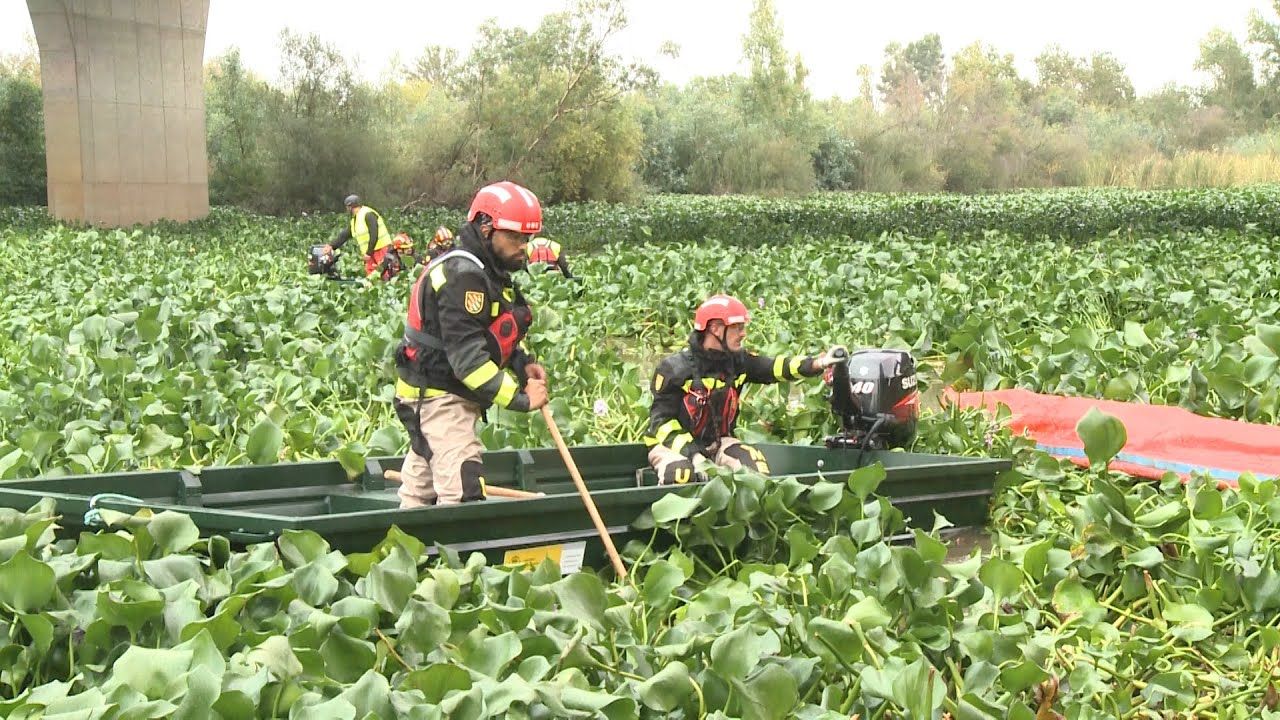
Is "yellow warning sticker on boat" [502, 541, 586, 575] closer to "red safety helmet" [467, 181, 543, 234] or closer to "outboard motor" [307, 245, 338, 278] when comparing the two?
"red safety helmet" [467, 181, 543, 234]

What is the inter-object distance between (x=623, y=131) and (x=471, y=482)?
3090 cm

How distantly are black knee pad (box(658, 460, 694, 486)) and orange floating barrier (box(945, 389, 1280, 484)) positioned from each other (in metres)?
1.95

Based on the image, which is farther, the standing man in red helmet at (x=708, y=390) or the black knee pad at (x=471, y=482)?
the standing man in red helmet at (x=708, y=390)

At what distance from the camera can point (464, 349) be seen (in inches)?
214

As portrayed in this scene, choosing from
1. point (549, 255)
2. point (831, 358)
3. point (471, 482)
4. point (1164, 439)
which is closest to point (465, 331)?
point (471, 482)

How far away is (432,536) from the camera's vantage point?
16.3 ft

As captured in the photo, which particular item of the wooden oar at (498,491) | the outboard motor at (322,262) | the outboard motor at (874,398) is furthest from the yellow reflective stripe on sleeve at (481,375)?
the outboard motor at (322,262)

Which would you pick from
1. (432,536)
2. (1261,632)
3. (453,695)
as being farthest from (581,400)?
(453,695)

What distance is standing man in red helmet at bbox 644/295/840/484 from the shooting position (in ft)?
21.1

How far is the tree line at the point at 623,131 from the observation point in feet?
102

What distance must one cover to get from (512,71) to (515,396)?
28.2 meters

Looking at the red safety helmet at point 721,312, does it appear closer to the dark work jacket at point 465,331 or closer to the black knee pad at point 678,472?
the black knee pad at point 678,472

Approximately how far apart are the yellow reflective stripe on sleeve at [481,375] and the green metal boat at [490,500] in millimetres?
528

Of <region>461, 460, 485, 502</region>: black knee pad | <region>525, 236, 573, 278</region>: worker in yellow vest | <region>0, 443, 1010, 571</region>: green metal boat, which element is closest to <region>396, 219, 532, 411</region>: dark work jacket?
<region>461, 460, 485, 502</region>: black knee pad
